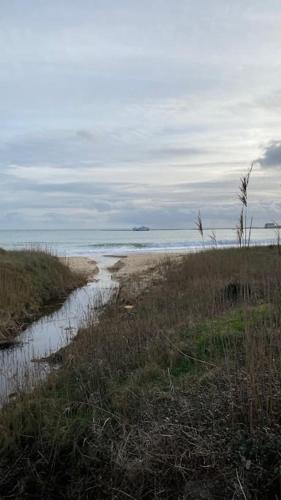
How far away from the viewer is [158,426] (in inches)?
151

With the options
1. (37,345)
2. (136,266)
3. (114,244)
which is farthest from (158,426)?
(114,244)

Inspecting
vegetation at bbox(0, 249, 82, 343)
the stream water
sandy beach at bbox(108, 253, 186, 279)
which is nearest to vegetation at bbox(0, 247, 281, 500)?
the stream water

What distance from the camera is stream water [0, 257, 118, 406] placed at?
5.82 m

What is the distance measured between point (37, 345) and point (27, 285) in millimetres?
6508

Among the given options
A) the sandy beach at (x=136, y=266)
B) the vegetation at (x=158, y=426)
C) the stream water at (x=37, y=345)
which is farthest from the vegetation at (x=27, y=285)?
the vegetation at (x=158, y=426)

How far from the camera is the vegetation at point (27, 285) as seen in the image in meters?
12.5

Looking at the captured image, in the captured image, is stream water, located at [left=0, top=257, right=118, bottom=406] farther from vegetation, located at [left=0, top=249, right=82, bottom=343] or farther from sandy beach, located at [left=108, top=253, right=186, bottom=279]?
sandy beach, located at [left=108, top=253, right=186, bottom=279]

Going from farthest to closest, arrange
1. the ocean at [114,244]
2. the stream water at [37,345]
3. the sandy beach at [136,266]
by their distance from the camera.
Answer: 1. the ocean at [114,244]
2. the sandy beach at [136,266]
3. the stream water at [37,345]

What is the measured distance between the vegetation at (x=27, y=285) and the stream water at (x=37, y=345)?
528 mm

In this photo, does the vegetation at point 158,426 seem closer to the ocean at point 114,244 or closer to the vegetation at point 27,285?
the ocean at point 114,244

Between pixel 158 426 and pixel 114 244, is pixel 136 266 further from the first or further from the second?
pixel 114 244

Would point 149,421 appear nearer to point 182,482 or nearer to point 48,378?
point 182,482

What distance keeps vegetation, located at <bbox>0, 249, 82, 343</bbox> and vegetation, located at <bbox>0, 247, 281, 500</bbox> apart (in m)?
5.83

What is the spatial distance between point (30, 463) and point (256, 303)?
4056 mm
